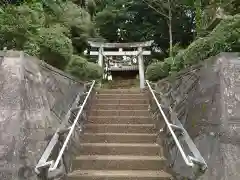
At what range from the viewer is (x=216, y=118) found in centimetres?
331

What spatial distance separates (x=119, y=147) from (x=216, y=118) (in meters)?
1.68

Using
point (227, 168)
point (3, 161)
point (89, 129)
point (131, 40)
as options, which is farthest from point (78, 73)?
point (131, 40)

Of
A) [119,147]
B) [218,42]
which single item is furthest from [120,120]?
[218,42]

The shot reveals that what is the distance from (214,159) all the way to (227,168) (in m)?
0.16

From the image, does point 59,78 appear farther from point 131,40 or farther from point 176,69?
point 131,40

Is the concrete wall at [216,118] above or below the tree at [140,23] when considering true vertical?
below

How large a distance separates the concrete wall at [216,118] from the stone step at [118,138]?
0.81 meters

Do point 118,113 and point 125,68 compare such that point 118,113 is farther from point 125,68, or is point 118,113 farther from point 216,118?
point 125,68

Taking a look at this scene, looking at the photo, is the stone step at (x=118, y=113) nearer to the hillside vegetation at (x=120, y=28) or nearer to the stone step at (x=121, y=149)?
the hillside vegetation at (x=120, y=28)

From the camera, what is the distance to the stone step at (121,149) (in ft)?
14.7

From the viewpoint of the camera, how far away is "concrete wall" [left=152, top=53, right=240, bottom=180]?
123 inches

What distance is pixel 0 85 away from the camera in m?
3.56

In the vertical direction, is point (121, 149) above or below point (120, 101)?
below

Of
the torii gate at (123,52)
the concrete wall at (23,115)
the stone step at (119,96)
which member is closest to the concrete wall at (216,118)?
the concrete wall at (23,115)
